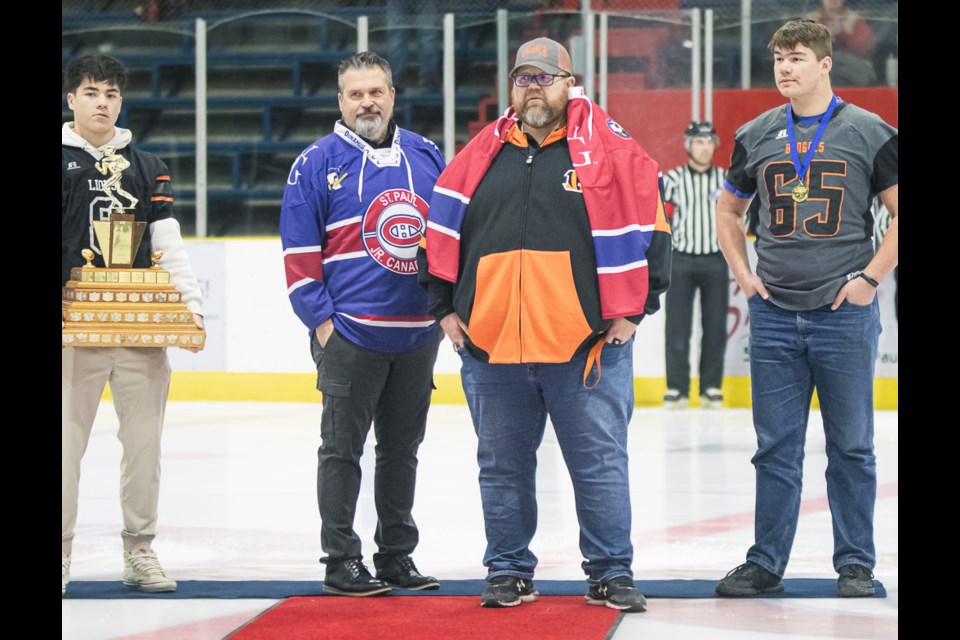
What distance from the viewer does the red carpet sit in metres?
3.25

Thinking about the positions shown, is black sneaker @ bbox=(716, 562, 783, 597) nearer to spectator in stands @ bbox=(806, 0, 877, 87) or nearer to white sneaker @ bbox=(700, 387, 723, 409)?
white sneaker @ bbox=(700, 387, 723, 409)

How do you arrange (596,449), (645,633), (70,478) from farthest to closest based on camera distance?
(70,478) < (596,449) < (645,633)

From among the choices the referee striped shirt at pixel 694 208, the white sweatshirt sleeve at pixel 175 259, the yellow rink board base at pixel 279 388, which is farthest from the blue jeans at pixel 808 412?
the yellow rink board base at pixel 279 388

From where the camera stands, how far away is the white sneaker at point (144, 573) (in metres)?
3.79

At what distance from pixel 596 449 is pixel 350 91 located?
1.16 m

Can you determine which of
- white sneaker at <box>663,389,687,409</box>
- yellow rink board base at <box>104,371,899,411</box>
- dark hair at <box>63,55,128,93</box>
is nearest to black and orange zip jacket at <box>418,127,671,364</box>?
dark hair at <box>63,55,128,93</box>

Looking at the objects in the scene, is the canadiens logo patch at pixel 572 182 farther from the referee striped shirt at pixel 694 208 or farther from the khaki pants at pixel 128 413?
the referee striped shirt at pixel 694 208

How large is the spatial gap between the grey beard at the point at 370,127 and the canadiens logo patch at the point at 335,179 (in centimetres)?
13

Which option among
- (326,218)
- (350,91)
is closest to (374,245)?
(326,218)

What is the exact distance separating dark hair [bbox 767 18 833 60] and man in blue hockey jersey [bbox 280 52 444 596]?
3.30ft

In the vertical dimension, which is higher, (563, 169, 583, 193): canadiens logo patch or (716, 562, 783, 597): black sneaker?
(563, 169, 583, 193): canadiens logo patch

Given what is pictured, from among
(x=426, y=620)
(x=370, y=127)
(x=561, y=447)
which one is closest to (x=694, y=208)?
(x=370, y=127)
